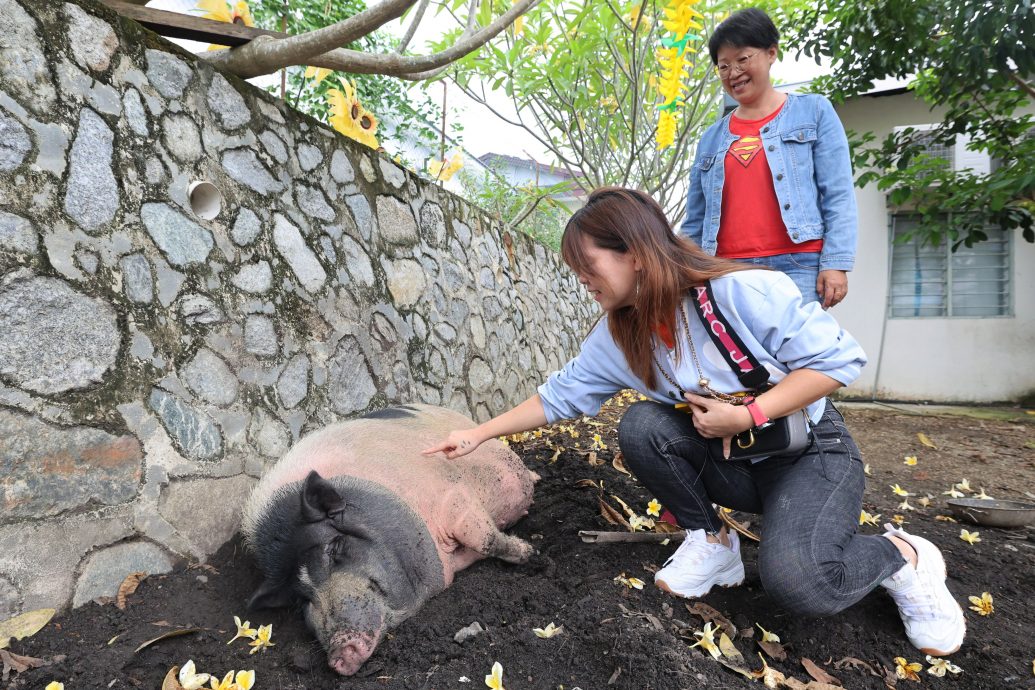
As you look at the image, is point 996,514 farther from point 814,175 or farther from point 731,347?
point 731,347

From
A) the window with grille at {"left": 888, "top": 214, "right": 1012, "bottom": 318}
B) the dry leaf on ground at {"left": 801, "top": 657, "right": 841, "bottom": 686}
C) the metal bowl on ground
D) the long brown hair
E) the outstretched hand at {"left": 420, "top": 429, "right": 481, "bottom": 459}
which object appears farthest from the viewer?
the window with grille at {"left": 888, "top": 214, "right": 1012, "bottom": 318}

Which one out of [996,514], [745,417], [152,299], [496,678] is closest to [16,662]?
[152,299]

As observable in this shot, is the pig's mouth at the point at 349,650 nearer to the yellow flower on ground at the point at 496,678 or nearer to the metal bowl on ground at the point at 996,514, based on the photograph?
the yellow flower on ground at the point at 496,678

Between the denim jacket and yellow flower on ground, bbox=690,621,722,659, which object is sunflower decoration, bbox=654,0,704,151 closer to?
the denim jacket

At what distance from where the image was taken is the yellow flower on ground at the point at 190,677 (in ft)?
5.47

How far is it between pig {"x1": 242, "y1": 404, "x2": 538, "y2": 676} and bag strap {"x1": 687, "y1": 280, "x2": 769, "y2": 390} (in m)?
1.08

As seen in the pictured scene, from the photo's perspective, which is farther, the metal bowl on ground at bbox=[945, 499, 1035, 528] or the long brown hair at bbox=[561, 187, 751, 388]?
the metal bowl on ground at bbox=[945, 499, 1035, 528]

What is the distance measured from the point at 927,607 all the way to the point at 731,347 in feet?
3.21

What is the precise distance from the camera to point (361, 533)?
2.09 meters

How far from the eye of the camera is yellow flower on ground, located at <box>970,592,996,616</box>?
6.81 ft

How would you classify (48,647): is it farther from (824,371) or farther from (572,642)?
(824,371)

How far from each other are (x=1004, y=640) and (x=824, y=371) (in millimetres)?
1045

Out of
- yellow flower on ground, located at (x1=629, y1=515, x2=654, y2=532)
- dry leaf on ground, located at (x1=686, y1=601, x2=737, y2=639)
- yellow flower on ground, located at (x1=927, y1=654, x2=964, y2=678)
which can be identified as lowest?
yellow flower on ground, located at (x1=927, y1=654, x2=964, y2=678)

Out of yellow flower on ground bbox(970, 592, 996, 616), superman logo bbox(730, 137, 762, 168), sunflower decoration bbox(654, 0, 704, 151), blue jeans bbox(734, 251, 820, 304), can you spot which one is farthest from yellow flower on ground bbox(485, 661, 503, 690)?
sunflower decoration bbox(654, 0, 704, 151)
